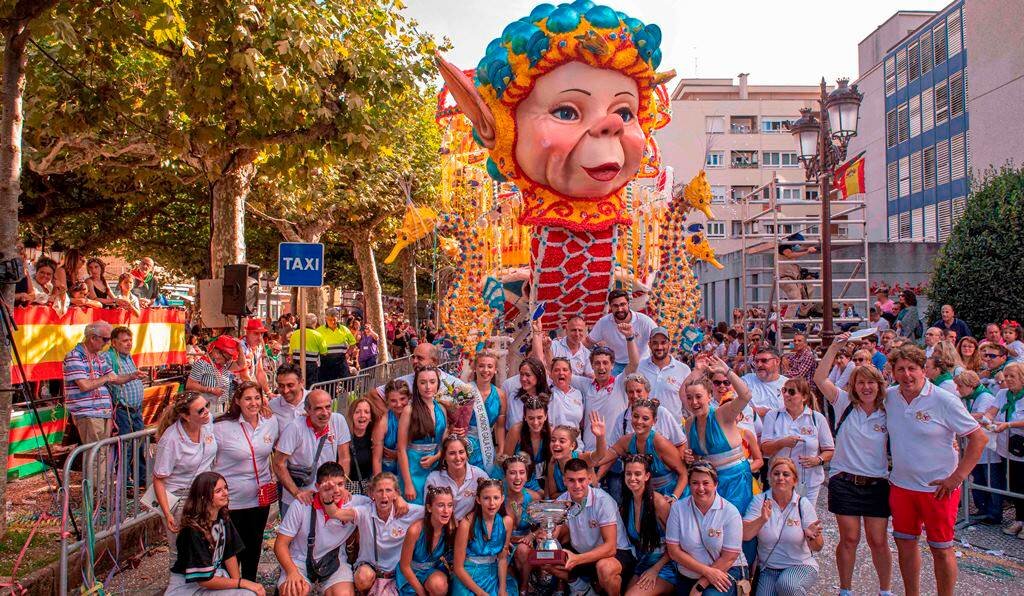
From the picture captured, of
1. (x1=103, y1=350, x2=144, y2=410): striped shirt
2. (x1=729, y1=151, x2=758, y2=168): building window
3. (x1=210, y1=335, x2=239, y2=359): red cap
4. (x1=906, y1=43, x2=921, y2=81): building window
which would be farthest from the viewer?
(x1=729, y1=151, x2=758, y2=168): building window

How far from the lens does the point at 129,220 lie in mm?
18062

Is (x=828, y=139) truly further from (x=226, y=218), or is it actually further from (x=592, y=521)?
(x=226, y=218)

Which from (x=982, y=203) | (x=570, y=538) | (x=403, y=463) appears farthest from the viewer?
(x=982, y=203)

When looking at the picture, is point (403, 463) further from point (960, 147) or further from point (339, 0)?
point (960, 147)

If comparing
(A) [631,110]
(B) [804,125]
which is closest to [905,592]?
(A) [631,110]

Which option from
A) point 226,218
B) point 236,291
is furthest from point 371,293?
point 236,291

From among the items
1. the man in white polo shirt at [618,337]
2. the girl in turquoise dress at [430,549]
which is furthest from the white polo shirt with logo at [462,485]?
the man in white polo shirt at [618,337]

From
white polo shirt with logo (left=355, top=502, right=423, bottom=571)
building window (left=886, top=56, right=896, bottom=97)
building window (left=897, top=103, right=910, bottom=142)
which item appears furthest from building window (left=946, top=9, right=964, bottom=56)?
white polo shirt with logo (left=355, top=502, right=423, bottom=571)

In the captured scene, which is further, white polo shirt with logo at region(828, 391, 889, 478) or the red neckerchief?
the red neckerchief

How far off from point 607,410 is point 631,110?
8.67 ft

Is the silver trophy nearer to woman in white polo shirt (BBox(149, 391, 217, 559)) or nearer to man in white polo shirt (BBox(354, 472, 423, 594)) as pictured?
man in white polo shirt (BBox(354, 472, 423, 594))

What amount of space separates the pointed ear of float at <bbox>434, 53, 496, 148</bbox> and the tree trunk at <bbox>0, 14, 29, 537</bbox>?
316 cm

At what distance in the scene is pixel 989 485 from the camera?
6.49 meters

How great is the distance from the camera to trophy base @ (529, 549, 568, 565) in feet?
14.6
